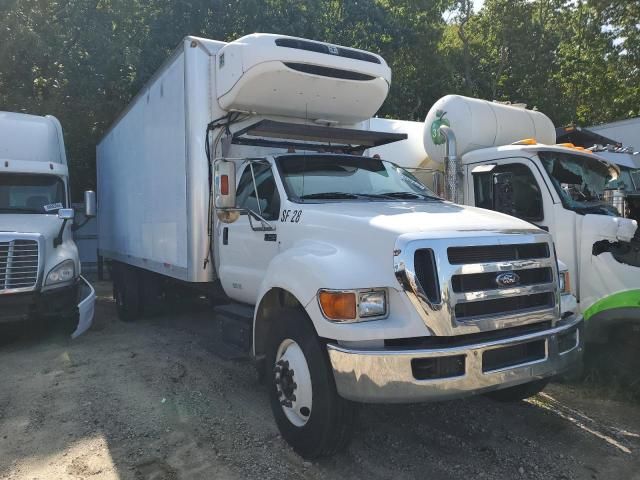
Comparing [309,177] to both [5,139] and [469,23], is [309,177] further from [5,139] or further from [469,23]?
[469,23]

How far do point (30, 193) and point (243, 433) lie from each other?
18.8ft

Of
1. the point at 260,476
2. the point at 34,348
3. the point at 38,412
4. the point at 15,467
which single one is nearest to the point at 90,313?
the point at 34,348

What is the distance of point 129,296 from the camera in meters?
8.61

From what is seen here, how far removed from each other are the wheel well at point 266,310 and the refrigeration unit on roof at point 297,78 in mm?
2175

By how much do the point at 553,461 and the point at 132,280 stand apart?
22.8ft

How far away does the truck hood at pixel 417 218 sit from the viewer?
11.1 ft

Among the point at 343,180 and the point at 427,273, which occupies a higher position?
the point at 343,180

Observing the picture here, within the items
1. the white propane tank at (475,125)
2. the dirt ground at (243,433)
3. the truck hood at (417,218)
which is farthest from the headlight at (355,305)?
the white propane tank at (475,125)

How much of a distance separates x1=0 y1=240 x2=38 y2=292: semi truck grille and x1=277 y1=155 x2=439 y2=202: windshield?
3981 mm

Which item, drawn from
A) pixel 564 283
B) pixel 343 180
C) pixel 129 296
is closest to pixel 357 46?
pixel 129 296

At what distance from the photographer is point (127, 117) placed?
813cm

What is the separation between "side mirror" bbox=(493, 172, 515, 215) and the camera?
5.79m

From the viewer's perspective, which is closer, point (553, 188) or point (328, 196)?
point (328, 196)

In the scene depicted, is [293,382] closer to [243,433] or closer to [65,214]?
[243,433]
